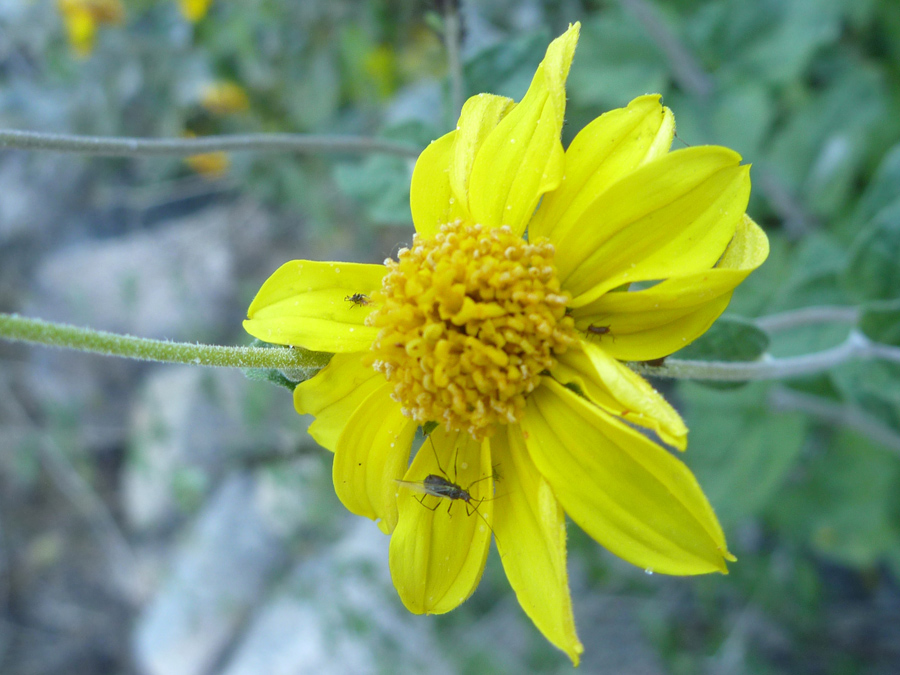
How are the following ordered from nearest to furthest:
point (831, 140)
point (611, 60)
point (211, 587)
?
point (831, 140) < point (611, 60) < point (211, 587)

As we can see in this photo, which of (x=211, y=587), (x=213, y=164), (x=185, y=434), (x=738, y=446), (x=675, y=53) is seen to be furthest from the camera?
(x=185, y=434)

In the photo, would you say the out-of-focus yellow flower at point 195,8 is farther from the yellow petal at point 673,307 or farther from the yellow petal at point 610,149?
the yellow petal at point 673,307

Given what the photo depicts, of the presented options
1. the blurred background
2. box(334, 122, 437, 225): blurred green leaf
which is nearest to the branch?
box(334, 122, 437, 225): blurred green leaf

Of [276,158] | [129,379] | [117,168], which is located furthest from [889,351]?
[129,379]

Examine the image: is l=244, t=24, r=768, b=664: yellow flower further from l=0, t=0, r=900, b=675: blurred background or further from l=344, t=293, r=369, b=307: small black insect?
l=0, t=0, r=900, b=675: blurred background

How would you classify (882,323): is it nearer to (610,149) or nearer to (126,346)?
(610,149)

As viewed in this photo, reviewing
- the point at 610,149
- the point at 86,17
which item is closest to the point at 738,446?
the point at 610,149

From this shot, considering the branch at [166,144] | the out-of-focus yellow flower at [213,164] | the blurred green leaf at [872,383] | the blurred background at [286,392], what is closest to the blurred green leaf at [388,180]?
the blurred background at [286,392]
